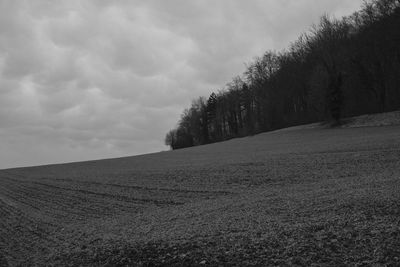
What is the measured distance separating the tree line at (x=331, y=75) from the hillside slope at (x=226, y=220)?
39.9m

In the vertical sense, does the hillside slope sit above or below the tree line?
below

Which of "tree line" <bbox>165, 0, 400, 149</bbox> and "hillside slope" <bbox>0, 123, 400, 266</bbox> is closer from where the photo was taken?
"hillside slope" <bbox>0, 123, 400, 266</bbox>

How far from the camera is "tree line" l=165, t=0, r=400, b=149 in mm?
65625

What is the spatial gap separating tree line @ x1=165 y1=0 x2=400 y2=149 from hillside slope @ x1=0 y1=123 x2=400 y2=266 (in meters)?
39.9

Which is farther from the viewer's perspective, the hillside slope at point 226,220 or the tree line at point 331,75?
the tree line at point 331,75

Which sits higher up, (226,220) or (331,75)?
(331,75)

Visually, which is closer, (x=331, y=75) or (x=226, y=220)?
(x=226, y=220)

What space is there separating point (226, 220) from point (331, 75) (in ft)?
196

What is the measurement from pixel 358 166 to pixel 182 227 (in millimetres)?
15321

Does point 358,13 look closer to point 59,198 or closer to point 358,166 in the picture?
point 358,166

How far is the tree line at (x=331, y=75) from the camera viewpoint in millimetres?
65625

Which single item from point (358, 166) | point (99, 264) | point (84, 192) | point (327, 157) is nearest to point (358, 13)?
point (327, 157)

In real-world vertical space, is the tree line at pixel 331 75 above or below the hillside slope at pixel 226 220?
above

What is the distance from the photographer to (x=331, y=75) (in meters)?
67.5
